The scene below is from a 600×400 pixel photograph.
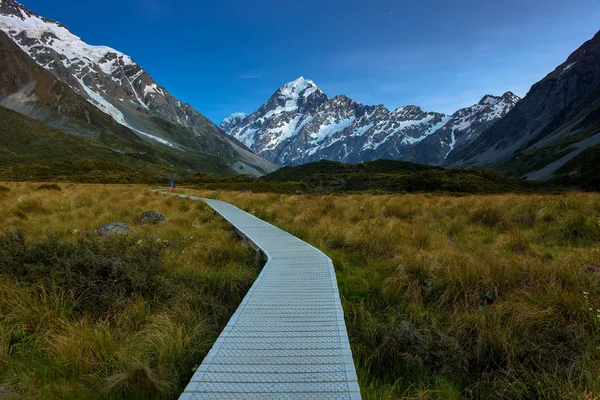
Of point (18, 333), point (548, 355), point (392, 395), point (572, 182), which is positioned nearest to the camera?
point (392, 395)

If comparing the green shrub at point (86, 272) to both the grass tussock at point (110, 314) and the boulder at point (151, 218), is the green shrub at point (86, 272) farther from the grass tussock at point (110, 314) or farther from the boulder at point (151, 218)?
the boulder at point (151, 218)

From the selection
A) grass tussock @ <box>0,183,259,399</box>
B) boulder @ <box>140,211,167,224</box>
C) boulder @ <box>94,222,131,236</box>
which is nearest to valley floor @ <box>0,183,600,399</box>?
grass tussock @ <box>0,183,259,399</box>

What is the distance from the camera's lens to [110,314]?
488 centimetres

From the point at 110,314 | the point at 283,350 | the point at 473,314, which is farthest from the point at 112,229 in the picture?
the point at 473,314

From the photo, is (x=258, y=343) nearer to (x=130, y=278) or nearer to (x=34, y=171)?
(x=130, y=278)

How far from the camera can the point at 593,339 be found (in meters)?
4.02

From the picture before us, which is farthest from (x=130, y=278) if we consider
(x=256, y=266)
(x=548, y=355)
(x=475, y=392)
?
(x=548, y=355)

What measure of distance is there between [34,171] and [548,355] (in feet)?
407

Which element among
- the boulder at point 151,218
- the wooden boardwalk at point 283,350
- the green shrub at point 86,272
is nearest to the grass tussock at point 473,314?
the wooden boardwalk at point 283,350

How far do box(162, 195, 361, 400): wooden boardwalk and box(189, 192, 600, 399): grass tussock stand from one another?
1.93 ft

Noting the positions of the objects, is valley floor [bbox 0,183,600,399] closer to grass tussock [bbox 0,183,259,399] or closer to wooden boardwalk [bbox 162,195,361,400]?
grass tussock [bbox 0,183,259,399]

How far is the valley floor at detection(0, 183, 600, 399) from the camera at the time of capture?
11.9ft

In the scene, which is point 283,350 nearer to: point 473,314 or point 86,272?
point 473,314

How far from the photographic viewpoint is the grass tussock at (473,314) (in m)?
3.71
